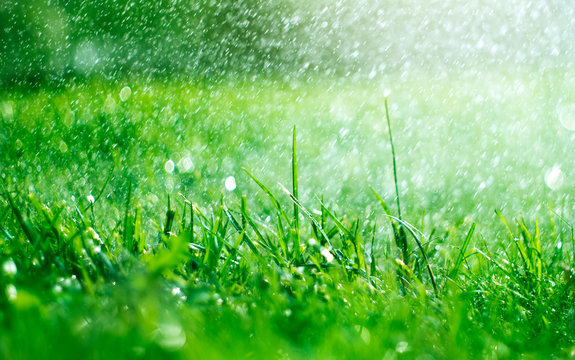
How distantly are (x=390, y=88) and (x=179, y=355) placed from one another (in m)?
3.56

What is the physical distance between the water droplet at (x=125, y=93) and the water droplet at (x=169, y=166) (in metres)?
1.02

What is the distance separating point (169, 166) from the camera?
73.6 inches

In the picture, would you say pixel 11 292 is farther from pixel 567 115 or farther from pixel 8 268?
pixel 567 115

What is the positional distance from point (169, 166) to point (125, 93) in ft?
4.17

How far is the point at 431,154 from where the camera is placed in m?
2.33

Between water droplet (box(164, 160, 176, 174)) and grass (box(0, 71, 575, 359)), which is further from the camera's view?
water droplet (box(164, 160, 176, 174))

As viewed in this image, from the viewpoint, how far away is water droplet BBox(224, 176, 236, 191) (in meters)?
1.75

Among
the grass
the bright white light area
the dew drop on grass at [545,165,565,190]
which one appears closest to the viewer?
the grass

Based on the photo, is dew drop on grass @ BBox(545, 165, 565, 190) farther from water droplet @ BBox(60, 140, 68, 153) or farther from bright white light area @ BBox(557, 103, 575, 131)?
water droplet @ BBox(60, 140, 68, 153)

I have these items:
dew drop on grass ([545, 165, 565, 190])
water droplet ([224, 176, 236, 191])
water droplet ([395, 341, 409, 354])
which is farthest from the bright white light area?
water droplet ([395, 341, 409, 354])

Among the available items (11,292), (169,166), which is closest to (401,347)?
(11,292)

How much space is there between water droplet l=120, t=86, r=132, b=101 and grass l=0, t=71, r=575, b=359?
195mm

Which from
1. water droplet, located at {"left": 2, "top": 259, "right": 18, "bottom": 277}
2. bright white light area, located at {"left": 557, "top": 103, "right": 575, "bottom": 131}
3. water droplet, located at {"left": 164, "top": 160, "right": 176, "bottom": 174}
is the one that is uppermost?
water droplet, located at {"left": 2, "top": 259, "right": 18, "bottom": 277}

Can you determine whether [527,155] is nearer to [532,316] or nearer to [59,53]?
[532,316]
